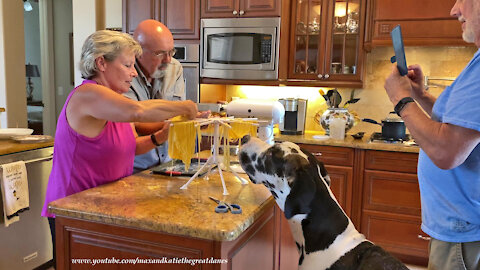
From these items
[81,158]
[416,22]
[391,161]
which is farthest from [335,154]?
[81,158]

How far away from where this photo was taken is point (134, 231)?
53.8 inches

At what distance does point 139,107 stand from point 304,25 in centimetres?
251

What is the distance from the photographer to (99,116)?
1554 millimetres

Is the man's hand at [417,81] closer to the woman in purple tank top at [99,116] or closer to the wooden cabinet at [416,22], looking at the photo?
the woman in purple tank top at [99,116]

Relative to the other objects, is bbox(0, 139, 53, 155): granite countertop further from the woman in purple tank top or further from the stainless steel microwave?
the stainless steel microwave

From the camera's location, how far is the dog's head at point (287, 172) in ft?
4.58

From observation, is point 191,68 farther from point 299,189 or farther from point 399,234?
point 299,189

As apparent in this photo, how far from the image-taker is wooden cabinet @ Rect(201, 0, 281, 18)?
146 inches

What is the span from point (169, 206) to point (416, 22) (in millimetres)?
2782

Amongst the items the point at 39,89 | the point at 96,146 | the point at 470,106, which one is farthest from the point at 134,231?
the point at 39,89

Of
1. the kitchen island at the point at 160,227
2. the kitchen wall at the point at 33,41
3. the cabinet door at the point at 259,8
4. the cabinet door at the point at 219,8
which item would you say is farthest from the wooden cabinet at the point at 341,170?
the kitchen wall at the point at 33,41

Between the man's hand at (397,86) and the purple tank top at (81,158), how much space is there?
3.70 feet

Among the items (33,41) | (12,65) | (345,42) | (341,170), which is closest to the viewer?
(341,170)

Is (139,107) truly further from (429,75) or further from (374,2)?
(429,75)
